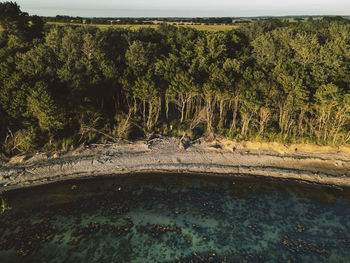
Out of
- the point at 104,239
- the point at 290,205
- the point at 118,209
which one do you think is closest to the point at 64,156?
the point at 118,209

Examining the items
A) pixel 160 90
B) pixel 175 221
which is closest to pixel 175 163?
pixel 175 221

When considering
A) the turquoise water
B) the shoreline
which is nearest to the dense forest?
the shoreline

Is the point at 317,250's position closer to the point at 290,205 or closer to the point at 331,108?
the point at 290,205

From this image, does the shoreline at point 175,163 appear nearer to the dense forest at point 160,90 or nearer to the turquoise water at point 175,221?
the turquoise water at point 175,221

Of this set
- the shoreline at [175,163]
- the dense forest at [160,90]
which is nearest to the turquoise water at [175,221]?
the shoreline at [175,163]

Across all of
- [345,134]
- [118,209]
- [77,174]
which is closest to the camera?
[118,209]
